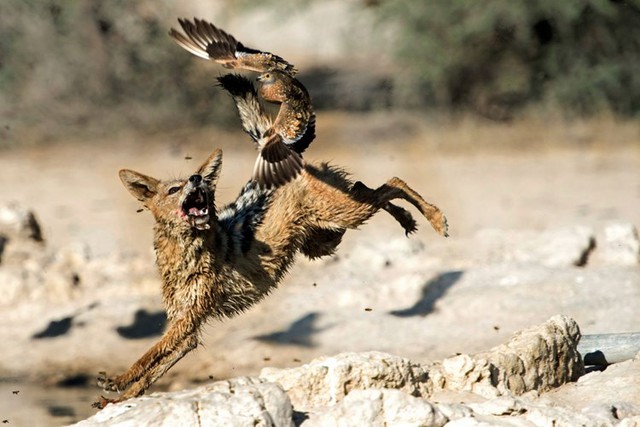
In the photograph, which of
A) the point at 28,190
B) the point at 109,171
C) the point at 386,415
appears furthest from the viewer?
the point at 109,171

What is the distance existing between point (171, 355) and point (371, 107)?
469 inches

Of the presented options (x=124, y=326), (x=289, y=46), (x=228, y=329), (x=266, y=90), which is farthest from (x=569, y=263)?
(x=289, y=46)

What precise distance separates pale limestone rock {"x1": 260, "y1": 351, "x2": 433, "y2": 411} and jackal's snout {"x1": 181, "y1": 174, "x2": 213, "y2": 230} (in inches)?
47.7

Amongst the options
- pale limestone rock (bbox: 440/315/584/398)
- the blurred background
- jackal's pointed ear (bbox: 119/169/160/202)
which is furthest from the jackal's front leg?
the blurred background

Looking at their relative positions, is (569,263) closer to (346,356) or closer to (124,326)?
(124,326)

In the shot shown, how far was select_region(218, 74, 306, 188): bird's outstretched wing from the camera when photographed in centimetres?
661

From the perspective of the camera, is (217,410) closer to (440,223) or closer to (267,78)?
(267,78)

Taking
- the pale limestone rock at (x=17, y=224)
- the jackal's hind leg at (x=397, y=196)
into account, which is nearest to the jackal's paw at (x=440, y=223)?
the jackal's hind leg at (x=397, y=196)

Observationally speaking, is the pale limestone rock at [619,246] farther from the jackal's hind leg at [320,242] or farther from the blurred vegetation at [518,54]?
the blurred vegetation at [518,54]

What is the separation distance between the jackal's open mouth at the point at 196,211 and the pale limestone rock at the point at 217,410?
1.54 metres

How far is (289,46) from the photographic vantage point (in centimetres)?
2150

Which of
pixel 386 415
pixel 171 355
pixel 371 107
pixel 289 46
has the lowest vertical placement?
pixel 386 415

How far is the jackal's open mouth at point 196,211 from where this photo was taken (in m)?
6.92

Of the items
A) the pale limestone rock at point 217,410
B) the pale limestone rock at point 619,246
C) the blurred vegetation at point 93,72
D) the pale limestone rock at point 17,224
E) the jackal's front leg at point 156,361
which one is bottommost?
the pale limestone rock at point 217,410
